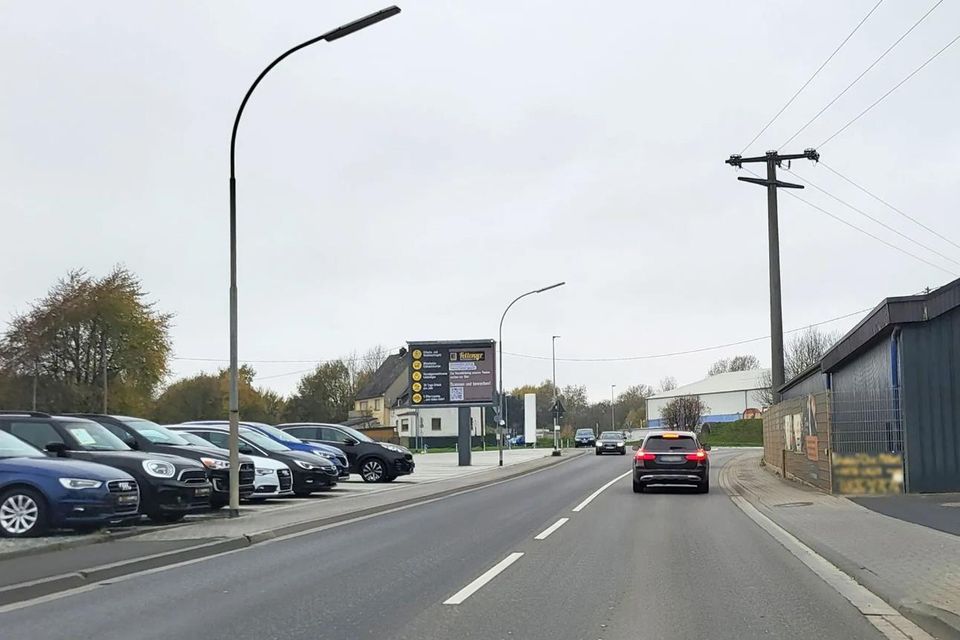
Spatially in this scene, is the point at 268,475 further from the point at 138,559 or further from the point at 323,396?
the point at 323,396

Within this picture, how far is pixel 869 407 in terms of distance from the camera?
20.2 m

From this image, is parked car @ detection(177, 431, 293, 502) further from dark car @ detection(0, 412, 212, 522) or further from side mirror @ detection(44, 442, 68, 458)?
side mirror @ detection(44, 442, 68, 458)

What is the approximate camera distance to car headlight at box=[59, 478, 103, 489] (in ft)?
42.6

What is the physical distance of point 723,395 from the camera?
124 meters

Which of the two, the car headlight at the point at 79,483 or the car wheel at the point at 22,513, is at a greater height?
the car headlight at the point at 79,483

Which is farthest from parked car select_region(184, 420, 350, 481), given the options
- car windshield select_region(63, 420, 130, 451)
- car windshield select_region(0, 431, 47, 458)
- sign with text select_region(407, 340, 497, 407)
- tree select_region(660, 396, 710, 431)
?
tree select_region(660, 396, 710, 431)

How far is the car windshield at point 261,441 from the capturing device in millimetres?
22266

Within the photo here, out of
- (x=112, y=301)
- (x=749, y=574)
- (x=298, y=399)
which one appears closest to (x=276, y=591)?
(x=749, y=574)

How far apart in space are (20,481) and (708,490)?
1646cm

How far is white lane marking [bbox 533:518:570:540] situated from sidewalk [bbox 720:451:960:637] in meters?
3.56

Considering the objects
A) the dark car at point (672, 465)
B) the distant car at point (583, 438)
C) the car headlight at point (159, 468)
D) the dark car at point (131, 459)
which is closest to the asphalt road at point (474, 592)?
the dark car at point (131, 459)

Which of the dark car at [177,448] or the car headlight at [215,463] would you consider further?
the car headlight at [215,463]

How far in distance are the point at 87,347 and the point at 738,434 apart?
5596 cm

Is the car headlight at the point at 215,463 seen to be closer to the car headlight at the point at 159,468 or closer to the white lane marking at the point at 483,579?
the car headlight at the point at 159,468
